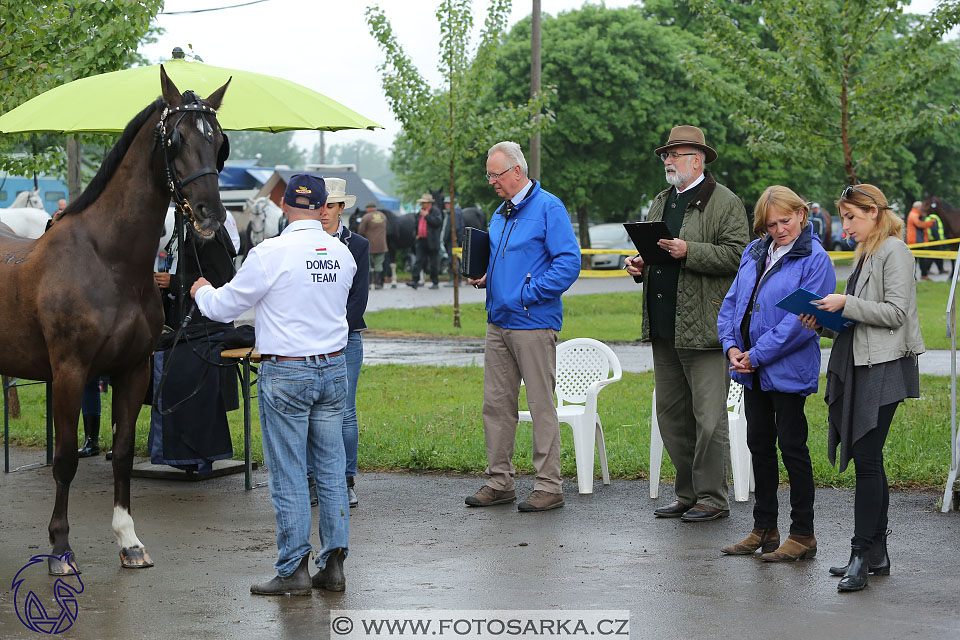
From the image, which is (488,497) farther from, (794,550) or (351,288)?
(794,550)

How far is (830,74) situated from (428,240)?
41.1 ft

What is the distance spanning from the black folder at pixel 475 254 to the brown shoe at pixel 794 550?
9.12ft

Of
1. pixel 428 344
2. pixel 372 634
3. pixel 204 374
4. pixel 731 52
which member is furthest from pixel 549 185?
pixel 372 634

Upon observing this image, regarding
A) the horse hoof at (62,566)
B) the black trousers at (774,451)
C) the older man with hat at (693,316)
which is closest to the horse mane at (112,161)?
the horse hoof at (62,566)

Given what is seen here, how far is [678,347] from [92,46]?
743 cm

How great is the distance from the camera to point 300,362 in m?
5.75

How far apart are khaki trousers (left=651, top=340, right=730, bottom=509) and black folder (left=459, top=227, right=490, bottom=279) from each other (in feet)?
4.25

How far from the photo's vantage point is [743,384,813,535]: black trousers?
6.45 metres

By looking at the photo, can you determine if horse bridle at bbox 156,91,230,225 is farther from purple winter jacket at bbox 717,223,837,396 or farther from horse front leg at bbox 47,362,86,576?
purple winter jacket at bbox 717,223,837,396

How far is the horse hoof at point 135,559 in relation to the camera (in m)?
6.45

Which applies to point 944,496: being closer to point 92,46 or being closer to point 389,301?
point 92,46

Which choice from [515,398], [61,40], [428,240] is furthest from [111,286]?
[428,240]

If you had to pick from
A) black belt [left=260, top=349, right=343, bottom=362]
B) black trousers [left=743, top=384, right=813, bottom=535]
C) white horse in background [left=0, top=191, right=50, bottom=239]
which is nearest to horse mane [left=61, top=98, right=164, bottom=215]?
black belt [left=260, top=349, right=343, bottom=362]

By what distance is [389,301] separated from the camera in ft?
87.1
